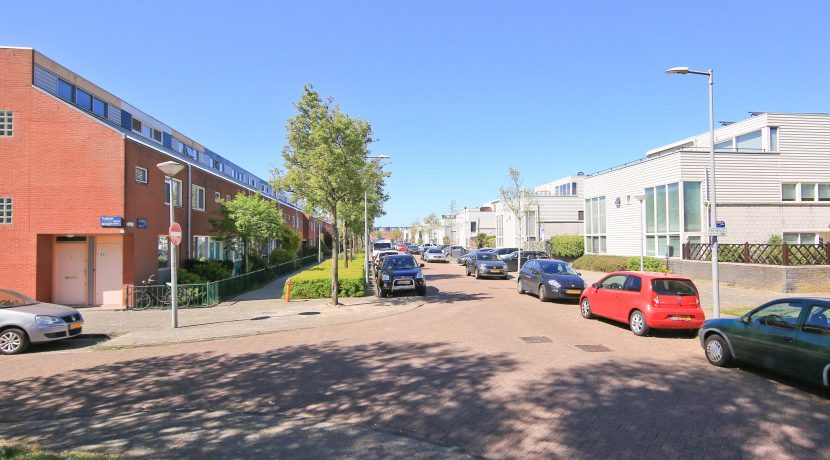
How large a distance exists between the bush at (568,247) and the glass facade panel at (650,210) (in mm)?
9524

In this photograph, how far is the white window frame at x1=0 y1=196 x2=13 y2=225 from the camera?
16.1m

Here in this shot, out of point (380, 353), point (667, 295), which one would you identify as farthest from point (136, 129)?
point (667, 295)

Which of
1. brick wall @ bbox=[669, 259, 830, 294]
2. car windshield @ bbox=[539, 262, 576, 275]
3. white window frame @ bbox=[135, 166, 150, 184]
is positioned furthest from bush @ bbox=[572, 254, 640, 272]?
white window frame @ bbox=[135, 166, 150, 184]

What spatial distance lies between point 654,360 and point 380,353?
5.05 meters

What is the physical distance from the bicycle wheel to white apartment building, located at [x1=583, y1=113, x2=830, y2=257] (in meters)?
22.1

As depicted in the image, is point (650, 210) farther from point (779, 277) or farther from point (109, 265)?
point (109, 265)

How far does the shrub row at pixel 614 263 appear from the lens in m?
24.3

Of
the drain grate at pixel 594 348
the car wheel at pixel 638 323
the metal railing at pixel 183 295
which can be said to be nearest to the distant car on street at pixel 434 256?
the metal railing at pixel 183 295

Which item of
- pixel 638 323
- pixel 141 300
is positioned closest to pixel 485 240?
pixel 141 300

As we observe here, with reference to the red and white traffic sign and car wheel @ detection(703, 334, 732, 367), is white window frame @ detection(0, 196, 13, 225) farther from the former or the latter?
car wheel @ detection(703, 334, 732, 367)

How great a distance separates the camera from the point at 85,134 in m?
16.3

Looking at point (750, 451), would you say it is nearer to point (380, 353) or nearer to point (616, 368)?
point (616, 368)

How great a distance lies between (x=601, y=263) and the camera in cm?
2958

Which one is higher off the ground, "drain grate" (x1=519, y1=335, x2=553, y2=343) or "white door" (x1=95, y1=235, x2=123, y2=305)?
"white door" (x1=95, y1=235, x2=123, y2=305)
